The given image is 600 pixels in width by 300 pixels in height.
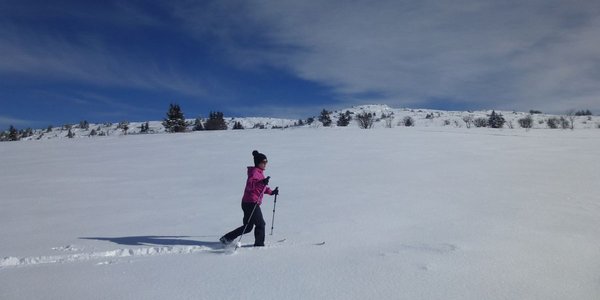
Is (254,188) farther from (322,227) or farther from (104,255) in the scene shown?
(104,255)

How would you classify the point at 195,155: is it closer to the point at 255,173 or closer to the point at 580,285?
the point at 255,173

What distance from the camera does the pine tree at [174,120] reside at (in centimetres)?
4841

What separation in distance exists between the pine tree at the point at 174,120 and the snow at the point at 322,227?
30.4 meters

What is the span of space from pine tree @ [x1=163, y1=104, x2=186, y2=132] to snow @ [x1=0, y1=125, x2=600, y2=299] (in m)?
30.4

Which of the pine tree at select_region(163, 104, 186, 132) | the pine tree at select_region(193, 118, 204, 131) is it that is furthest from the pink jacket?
the pine tree at select_region(193, 118, 204, 131)

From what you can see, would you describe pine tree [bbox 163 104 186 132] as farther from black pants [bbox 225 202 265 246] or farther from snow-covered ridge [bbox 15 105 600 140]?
black pants [bbox 225 202 265 246]

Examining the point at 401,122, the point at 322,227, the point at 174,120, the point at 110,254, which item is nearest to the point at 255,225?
the point at 322,227

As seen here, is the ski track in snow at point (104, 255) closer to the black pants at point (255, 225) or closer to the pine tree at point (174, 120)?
the black pants at point (255, 225)

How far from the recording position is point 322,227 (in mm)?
7395

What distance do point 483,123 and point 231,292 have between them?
46040 mm

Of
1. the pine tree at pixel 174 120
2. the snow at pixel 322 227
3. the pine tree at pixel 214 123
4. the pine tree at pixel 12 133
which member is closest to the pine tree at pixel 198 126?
the pine tree at pixel 214 123

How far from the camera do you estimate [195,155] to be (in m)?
19.5

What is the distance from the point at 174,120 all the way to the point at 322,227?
44.4m

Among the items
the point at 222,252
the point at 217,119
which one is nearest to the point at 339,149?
the point at 222,252
